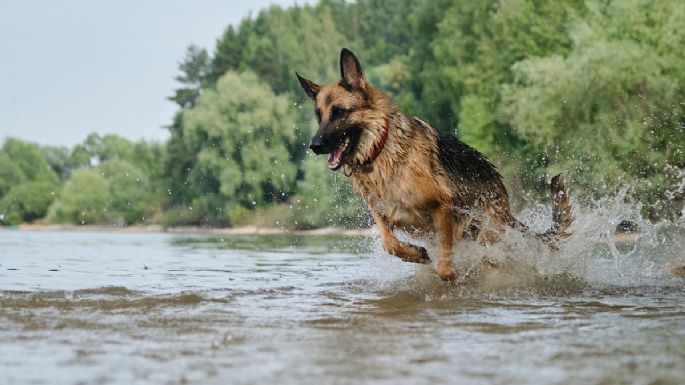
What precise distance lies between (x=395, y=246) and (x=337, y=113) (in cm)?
137

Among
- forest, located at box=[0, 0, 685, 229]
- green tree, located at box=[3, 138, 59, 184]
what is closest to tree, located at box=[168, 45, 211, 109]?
forest, located at box=[0, 0, 685, 229]

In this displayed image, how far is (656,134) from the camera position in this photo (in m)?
31.9

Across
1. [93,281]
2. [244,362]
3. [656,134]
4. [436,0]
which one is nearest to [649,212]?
[656,134]

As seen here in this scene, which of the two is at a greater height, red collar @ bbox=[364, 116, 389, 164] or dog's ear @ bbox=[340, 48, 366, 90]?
dog's ear @ bbox=[340, 48, 366, 90]

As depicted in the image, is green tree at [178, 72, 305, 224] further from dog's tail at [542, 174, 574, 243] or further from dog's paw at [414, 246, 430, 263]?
dog's paw at [414, 246, 430, 263]

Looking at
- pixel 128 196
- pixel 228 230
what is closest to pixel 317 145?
pixel 228 230

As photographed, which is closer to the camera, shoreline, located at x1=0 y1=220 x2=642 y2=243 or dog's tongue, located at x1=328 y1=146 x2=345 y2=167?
dog's tongue, located at x1=328 y1=146 x2=345 y2=167

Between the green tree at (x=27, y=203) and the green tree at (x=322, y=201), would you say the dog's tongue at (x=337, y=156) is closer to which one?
the green tree at (x=322, y=201)

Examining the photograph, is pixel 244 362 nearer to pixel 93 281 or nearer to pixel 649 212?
pixel 93 281

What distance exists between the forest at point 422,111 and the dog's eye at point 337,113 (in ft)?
5.53

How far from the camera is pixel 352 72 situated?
30.2 feet

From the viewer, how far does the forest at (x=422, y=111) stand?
1256 inches

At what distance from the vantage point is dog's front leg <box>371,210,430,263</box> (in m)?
9.44

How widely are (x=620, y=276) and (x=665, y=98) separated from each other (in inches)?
863
